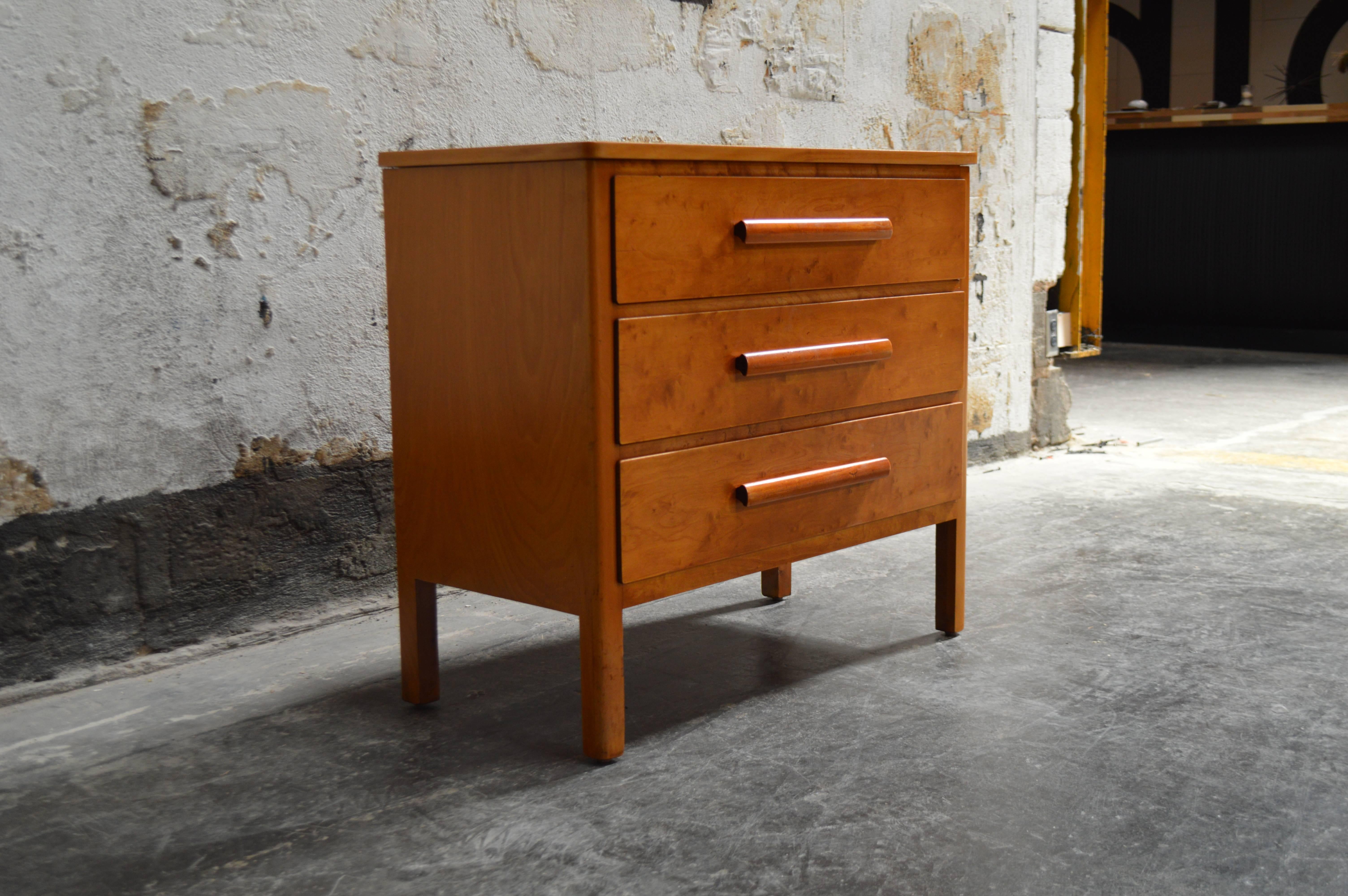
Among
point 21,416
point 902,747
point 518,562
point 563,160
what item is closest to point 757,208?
point 563,160

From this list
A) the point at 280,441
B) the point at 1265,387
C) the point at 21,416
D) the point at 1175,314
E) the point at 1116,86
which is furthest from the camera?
the point at 1116,86

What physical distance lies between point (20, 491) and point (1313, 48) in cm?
1031

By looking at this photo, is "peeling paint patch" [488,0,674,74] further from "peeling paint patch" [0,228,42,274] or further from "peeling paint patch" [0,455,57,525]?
"peeling paint patch" [0,455,57,525]

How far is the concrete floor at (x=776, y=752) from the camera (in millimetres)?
1412

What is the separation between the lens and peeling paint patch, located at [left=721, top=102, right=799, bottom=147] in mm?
3105

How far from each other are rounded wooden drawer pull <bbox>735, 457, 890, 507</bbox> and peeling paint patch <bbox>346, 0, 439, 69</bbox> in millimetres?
1169

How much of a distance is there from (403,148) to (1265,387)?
171 inches

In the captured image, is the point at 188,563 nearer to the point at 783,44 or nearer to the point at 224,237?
the point at 224,237

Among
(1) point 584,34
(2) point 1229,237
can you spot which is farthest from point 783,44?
(2) point 1229,237

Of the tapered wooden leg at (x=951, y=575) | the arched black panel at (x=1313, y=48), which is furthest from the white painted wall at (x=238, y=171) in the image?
the arched black panel at (x=1313, y=48)

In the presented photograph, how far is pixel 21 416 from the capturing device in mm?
1957

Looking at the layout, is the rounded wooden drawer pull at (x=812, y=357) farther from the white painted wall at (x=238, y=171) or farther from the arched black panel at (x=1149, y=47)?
the arched black panel at (x=1149, y=47)

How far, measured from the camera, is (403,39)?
2410 mm

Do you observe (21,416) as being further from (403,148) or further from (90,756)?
(403,148)
